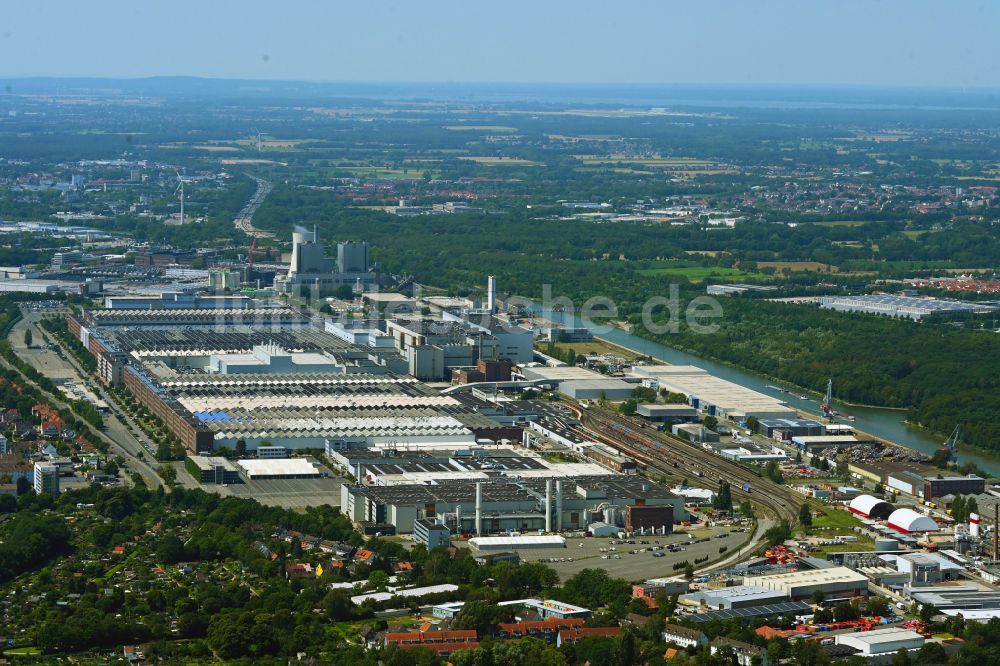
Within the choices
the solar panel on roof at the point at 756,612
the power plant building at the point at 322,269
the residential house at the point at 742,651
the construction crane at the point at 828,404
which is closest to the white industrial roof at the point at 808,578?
the solar panel on roof at the point at 756,612

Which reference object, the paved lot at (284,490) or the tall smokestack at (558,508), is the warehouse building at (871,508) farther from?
the paved lot at (284,490)

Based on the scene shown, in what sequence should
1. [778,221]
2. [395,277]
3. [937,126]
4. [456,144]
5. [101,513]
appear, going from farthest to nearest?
[937,126] < [456,144] < [778,221] < [395,277] < [101,513]

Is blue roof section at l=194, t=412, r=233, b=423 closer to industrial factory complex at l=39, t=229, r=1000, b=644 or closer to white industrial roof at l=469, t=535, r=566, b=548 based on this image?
industrial factory complex at l=39, t=229, r=1000, b=644

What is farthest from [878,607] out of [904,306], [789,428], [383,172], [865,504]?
[383,172]

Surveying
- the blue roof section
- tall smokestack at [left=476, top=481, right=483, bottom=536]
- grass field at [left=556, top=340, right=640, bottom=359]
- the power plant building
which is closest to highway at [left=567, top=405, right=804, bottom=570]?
tall smokestack at [left=476, top=481, right=483, bottom=536]

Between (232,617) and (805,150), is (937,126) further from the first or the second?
(232,617)

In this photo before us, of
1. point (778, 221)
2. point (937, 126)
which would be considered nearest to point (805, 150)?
point (937, 126)
